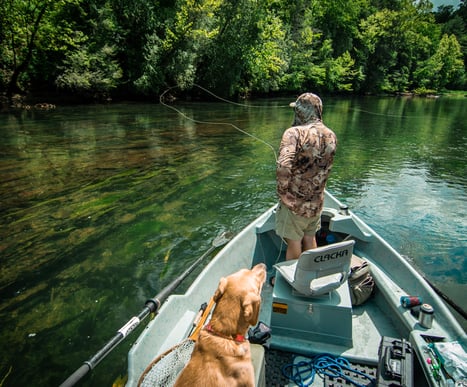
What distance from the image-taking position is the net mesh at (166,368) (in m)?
2.28

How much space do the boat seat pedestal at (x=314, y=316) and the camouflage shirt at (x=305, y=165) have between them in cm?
87

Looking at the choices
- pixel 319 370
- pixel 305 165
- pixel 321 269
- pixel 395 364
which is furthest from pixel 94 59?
pixel 395 364

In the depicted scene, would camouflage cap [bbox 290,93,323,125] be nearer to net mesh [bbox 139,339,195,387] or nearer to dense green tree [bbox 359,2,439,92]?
net mesh [bbox 139,339,195,387]

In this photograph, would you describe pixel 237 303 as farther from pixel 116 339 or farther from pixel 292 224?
pixel 292 224

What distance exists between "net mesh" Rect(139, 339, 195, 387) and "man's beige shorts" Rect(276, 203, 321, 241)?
1630 mm

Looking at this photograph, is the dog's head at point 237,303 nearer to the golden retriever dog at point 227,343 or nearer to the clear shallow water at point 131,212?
the golden retriever dog at point 227,343

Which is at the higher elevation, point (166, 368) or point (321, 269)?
point (321, 269)

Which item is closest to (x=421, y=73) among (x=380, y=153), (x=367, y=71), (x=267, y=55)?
(x=367, y=71)

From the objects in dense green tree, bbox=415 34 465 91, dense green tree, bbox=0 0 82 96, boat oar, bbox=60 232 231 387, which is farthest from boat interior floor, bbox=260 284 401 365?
dense green tree, bbox=415 34 465 91

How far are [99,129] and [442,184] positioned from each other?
16.5 m

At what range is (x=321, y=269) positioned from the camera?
2.99 meters

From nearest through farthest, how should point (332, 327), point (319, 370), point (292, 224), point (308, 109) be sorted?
point (319, 370), point (332, 327), point (308, 109), point (292, 224)

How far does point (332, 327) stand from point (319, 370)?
0.43 m

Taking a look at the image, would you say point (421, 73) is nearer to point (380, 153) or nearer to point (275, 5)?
point (275, 5)
